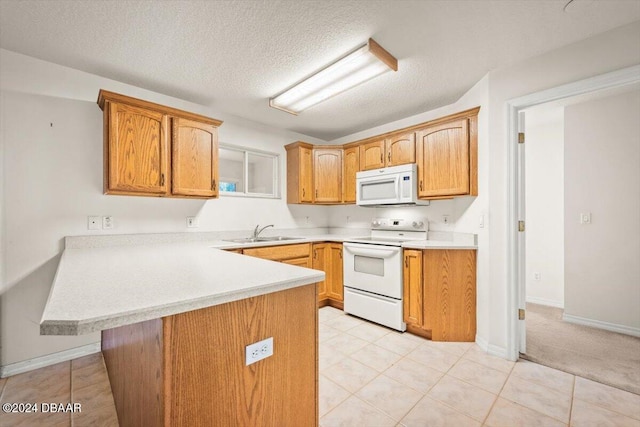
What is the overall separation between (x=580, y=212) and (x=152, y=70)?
4392mm

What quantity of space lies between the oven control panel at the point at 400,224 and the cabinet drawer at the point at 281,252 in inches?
37.4

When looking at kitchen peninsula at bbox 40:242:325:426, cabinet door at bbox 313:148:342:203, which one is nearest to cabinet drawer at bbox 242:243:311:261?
cabinet door at bbox 313:148:342:203

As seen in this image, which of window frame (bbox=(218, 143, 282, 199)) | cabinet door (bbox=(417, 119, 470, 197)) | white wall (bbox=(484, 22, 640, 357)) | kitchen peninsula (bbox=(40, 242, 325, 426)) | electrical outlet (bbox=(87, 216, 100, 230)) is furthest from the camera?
window frame (bbox=(218, 143, 282, 199))

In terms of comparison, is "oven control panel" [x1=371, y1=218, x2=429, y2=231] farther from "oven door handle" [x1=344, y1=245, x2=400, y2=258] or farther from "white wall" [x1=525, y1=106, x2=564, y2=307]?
"white wall" [x1=525, y1=106, x2=564, y2=307]

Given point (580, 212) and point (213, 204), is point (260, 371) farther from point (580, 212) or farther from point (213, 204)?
point (580, 212)

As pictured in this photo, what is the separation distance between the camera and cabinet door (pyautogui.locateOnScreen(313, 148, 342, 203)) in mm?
3777

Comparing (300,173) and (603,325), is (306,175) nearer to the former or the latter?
(300,173)

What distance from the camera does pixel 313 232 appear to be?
4172 millimetres

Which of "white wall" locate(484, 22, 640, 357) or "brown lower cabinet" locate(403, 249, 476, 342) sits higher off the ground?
"white wall" locate(484, 22, 640, 357)

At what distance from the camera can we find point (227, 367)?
912 mm

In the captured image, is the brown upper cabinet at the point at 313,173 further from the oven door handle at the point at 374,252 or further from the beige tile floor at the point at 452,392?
the beige tile floor at the point at 452,392

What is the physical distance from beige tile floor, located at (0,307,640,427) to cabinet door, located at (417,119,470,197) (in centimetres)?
148

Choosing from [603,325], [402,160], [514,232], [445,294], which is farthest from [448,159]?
[603,325]

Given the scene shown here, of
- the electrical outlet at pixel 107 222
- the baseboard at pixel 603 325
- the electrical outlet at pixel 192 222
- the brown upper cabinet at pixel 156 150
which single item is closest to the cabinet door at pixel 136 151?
the brown upper cabinet at pixel 156 150
